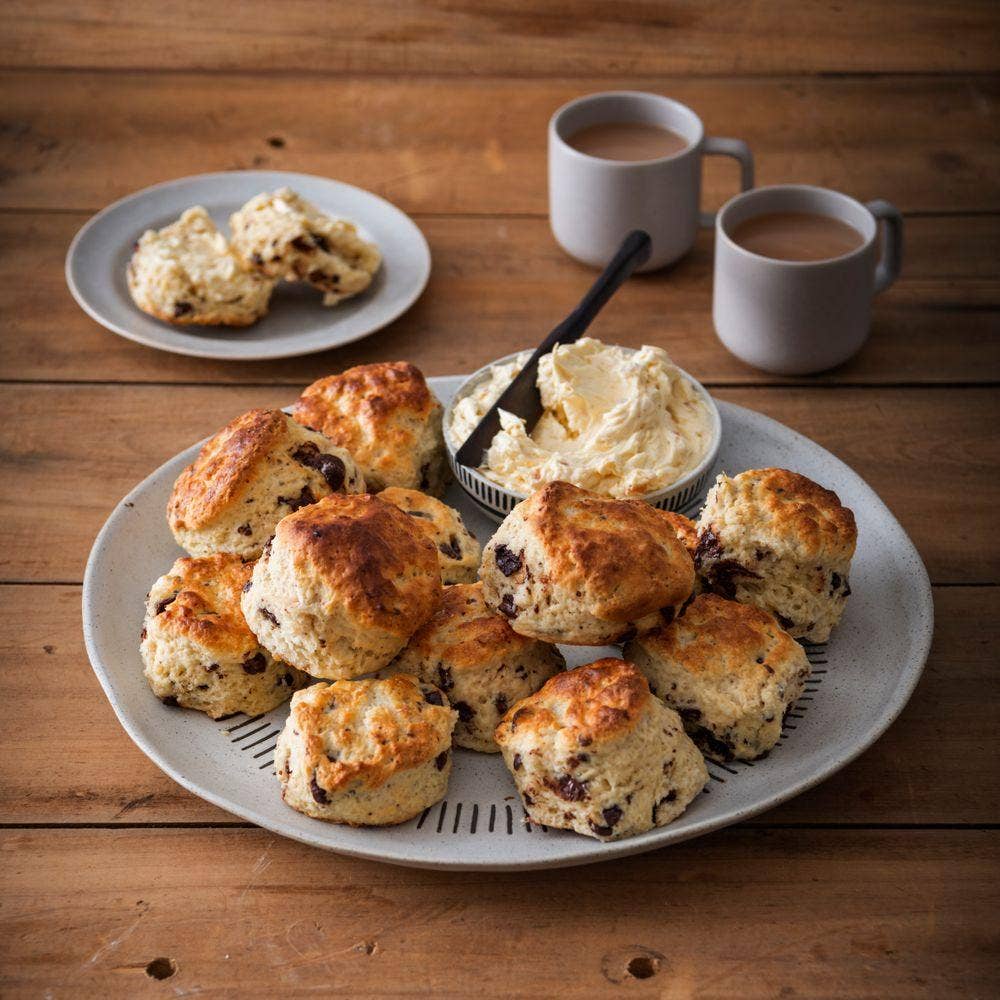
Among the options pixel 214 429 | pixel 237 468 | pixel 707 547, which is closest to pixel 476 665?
pixel 707 547

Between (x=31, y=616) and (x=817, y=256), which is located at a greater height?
(x=817, y=256)

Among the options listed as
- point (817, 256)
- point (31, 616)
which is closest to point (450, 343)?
point (817, 256)

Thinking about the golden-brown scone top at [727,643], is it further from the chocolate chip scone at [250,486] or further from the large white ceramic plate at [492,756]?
the chocolate chip scone at [250,486]

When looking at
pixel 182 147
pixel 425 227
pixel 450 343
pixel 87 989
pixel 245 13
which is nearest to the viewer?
pixel 87 989

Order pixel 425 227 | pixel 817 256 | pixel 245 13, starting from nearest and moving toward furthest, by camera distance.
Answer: pixel 817 256, pixel 425 227, pixel 245 13

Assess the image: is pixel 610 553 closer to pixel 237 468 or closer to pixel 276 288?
pixel 237 468

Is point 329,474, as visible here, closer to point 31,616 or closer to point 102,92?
point 31,616

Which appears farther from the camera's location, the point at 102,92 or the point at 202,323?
the point at 102,92
